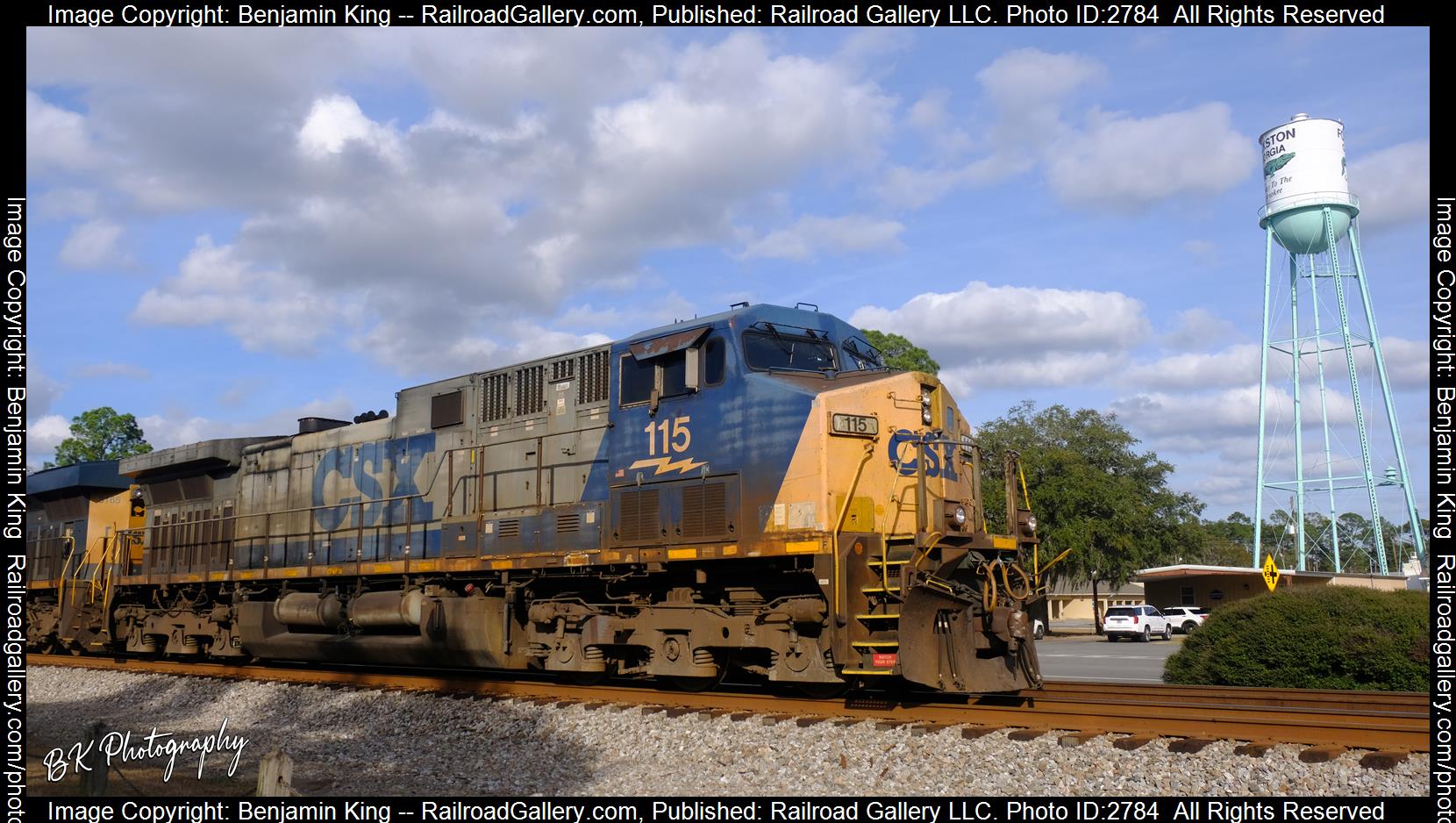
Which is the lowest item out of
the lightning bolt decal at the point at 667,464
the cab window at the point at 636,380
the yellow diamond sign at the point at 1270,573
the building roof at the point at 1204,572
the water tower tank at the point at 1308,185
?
the building roof at the point at 1204,572

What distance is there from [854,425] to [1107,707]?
11.5 feet

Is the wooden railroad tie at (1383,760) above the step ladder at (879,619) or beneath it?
beneath

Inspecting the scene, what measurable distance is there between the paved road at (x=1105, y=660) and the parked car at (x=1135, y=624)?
1.34ft

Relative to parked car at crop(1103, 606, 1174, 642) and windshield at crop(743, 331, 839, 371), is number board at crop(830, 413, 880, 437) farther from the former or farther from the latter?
parked car at crop(1103, 606, 1174, 642)

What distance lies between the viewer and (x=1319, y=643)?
1293 cm

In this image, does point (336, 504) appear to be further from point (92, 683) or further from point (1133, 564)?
point (1133, 564)

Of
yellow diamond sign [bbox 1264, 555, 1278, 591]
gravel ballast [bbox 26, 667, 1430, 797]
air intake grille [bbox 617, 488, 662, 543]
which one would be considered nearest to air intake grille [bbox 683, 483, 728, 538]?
air intake grille [bbox 617, 488, 662, 543]

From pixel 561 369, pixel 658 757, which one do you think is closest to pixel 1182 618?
pixel 561 369

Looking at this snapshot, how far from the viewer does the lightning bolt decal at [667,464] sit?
36.6ft

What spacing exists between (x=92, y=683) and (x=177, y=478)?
412cm

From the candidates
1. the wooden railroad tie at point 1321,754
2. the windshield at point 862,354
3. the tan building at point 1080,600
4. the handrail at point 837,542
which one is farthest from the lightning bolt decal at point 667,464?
the tan building at point 1080,600

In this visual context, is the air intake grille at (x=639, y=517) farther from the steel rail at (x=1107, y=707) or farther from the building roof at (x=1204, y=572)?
the building roof at (x=1204, y=572)

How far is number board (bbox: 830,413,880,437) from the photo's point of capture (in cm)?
1026

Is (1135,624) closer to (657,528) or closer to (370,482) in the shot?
(370,482)
